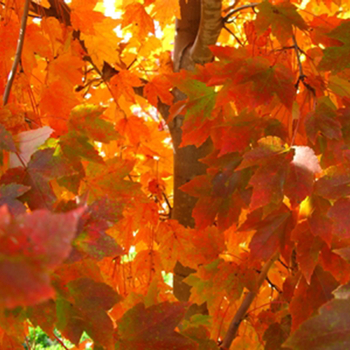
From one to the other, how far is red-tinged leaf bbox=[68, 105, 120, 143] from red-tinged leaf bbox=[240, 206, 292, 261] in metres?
0.27

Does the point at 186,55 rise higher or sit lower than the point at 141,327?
higher

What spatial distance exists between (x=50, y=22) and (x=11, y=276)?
0.91m

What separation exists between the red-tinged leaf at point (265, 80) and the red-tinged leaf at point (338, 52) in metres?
0.06

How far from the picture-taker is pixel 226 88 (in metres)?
0.74

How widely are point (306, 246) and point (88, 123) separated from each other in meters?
0.37

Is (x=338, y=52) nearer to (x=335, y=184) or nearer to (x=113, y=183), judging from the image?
(x=335, y=184)

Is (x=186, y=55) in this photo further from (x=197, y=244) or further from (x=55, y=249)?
(x=55, y=249)

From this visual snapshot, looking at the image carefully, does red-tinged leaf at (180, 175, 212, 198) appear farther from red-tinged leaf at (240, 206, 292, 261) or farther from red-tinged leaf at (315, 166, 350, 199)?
red-tinged leaf at (315, 166, 350, 199)

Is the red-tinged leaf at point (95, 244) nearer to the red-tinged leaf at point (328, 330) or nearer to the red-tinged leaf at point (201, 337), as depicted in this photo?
the red-tinged leaf at point (328, 330)

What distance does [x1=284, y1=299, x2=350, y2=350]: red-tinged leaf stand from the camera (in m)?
0.30

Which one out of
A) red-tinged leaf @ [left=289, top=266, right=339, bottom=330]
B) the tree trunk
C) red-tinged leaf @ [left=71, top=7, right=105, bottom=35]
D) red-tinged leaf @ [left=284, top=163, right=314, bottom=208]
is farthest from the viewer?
the tree trunk

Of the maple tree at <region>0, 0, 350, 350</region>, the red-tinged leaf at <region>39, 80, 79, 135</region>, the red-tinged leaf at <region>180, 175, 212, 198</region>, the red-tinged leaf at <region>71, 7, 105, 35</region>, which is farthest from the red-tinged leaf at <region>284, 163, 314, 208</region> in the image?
the red-tinged leaf at <region>71, 7, 105, 35</region>

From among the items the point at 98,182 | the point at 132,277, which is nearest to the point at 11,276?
the point at 98,182

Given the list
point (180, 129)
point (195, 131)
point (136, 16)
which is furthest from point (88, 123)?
point (180, 129)
